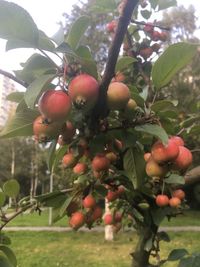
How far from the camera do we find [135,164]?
3.04 feet

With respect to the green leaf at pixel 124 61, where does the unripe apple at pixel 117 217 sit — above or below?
below

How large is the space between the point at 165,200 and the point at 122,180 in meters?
0.16

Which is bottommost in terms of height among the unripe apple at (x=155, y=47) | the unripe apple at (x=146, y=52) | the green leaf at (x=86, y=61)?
the green leaf at (x=86, y=61)

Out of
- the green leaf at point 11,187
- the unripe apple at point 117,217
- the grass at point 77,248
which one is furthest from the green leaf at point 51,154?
the grass at point 77,248

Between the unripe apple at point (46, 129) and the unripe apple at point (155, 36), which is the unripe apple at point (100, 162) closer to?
the unripe apple at point (46, 129)

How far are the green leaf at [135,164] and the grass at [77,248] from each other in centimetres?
530

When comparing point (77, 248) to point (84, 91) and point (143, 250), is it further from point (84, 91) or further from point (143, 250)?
point (84, 91)

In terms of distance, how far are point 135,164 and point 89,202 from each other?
0.26 m

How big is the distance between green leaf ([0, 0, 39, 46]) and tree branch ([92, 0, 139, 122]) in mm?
129

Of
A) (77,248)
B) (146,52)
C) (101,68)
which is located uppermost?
(101,68)

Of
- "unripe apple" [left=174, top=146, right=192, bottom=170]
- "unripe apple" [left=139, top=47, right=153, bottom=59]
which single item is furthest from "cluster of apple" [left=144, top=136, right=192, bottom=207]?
"unripe apple" [left=139, top=47, right=153, bottom=59]

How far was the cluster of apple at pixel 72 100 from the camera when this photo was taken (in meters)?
0.64

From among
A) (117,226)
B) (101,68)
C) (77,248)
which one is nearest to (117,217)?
(117,226)

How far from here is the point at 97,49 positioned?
11.4 metres
